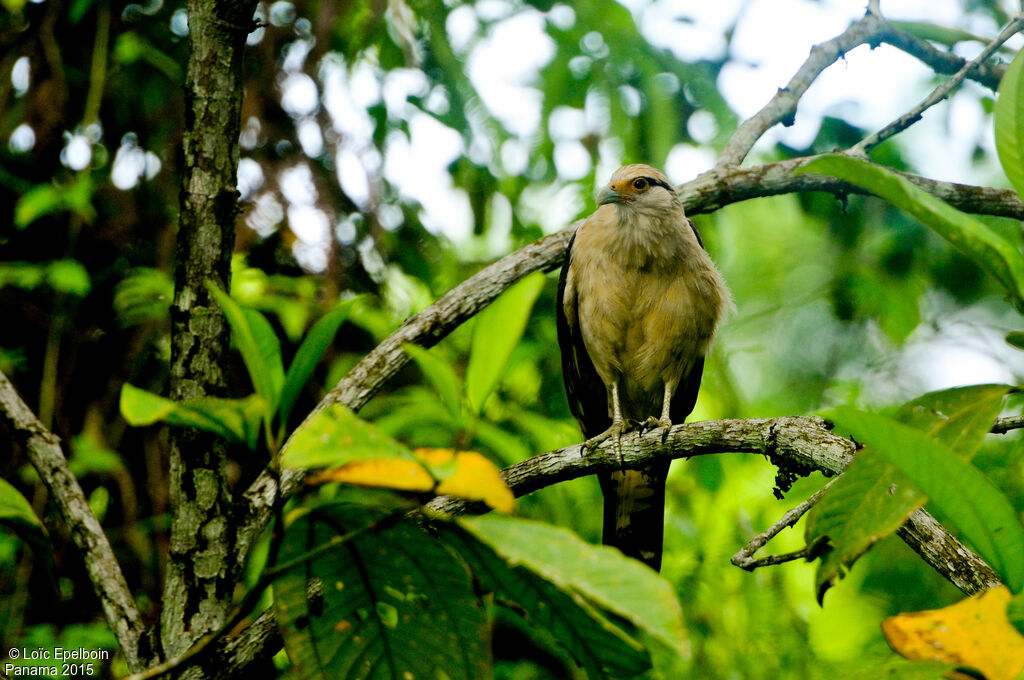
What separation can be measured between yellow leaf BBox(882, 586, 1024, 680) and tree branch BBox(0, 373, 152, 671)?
1.56 metres

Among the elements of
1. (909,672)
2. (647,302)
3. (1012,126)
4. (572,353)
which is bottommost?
(909,672)

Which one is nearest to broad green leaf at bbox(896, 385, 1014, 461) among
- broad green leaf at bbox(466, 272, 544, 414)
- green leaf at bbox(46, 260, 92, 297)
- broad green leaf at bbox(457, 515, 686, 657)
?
broad green leaf at bbox(457, 515, 686, 657)

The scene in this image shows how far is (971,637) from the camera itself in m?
1.12

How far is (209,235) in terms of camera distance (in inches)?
76.1

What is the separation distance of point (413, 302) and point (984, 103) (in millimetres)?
3391

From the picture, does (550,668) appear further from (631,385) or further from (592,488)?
(631,385)

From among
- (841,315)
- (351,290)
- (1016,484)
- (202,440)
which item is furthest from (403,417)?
(841,315)

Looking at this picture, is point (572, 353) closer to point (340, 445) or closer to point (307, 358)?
point (307, 358)

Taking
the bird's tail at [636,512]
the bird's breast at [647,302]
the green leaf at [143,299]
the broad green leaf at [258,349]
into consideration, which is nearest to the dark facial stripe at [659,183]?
the bird's breast at [647,302]

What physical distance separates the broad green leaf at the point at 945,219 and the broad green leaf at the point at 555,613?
0.81 meters

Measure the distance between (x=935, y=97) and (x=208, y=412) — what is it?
243 centimetres

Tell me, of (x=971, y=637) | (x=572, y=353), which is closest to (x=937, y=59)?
(x=572, y=353)

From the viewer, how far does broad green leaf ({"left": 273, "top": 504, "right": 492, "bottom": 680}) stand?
145cm

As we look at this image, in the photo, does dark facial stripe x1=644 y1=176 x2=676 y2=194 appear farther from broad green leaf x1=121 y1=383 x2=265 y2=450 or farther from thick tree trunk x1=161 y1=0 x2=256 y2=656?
broad green leaf x1=121 y1=383 x2=265 y2=450
